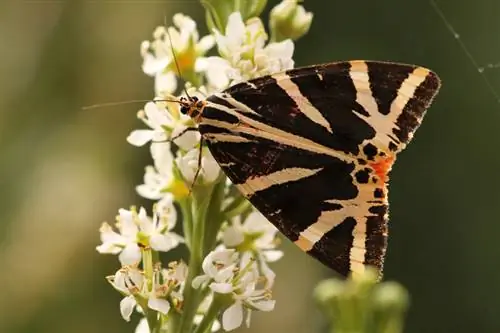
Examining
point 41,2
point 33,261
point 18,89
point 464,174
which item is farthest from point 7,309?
point 464,174

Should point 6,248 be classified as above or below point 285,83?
above

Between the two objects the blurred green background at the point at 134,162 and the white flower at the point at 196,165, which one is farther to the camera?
the blurred green background at the point at 134,162

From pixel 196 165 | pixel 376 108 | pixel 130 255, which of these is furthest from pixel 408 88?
pixel 130 255

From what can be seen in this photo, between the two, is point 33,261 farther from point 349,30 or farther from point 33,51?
point 349,30

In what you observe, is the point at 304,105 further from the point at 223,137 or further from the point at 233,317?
the point at 233,317

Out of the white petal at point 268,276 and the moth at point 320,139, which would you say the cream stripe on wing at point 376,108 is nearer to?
the moth at point 320,139

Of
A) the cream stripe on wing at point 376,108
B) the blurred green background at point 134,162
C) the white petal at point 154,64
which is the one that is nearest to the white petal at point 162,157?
the white petal at point 154,64
